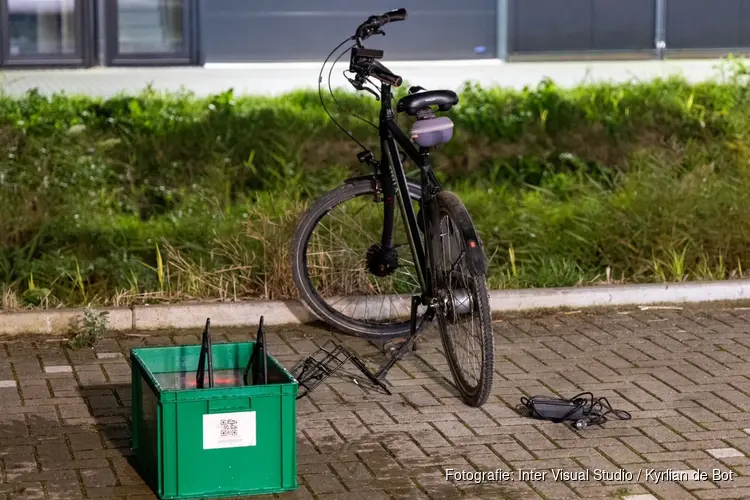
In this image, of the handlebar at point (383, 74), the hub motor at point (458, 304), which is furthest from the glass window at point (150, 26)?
the hub motor at point (458, 304)

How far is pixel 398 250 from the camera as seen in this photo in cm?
767

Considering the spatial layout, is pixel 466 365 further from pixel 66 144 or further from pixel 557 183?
pixel 66 144

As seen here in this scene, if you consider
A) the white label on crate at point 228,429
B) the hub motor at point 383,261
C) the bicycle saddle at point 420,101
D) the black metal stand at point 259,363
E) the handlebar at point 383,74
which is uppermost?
the handlebar at point 383,74

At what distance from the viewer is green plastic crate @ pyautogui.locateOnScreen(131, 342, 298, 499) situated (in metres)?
5.15

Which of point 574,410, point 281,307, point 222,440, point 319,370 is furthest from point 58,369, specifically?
point 574,410

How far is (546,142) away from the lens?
11469 mm

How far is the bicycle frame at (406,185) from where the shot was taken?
6820mm

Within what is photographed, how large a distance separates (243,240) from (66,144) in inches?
103

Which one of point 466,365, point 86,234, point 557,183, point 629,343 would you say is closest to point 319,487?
point 466,365

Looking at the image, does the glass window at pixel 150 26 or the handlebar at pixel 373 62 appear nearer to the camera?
the handlebar at pixel 373 62

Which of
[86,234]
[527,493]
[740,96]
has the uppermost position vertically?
[740,96]

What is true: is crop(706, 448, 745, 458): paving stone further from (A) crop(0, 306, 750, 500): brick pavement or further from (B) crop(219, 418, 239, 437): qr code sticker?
(B) crop(219, 418, 239, 437): qr code sticker

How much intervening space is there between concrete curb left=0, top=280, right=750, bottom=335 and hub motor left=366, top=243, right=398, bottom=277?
66cm

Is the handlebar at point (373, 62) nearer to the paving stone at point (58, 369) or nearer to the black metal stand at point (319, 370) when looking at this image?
the black metal stand at point (319, 370)
